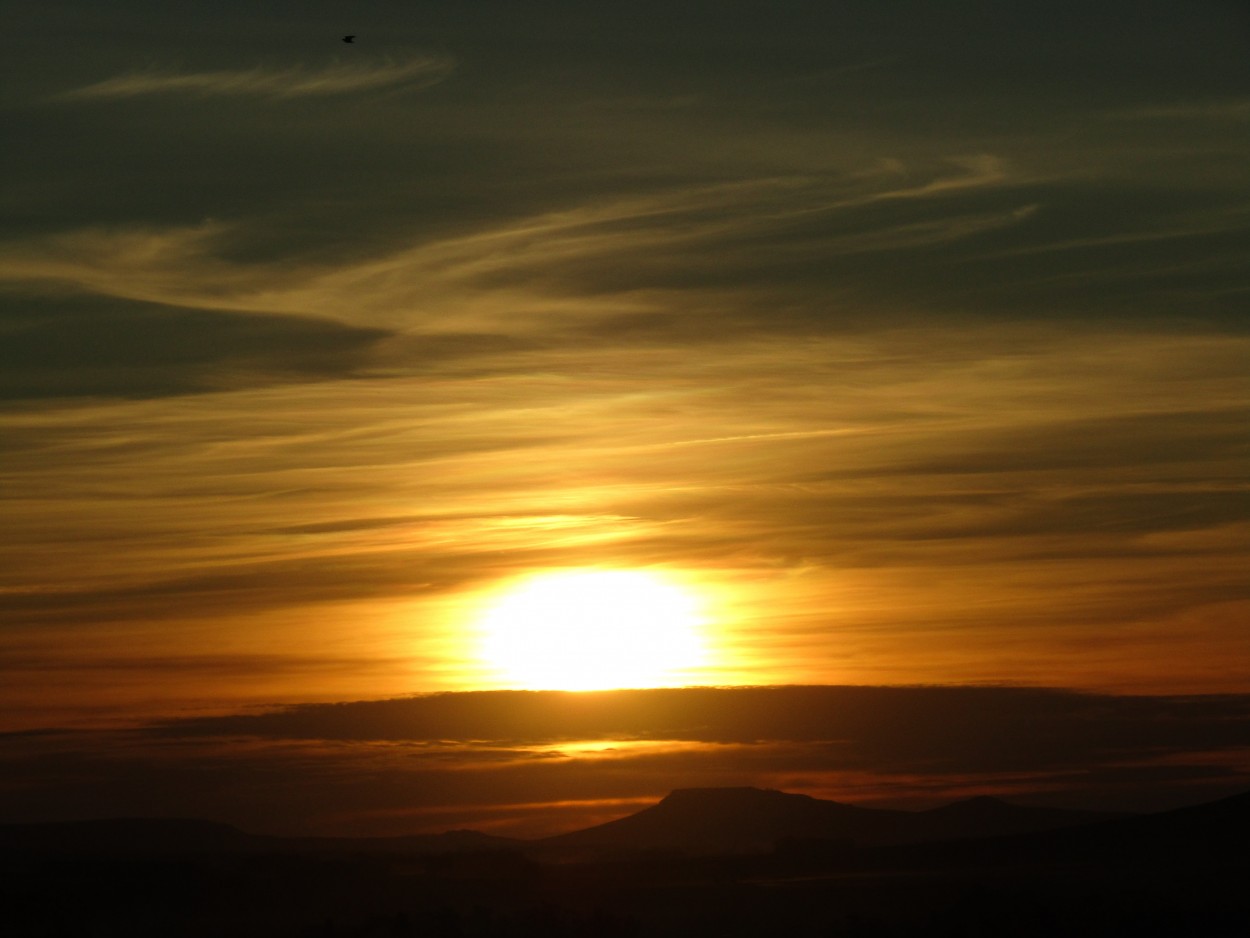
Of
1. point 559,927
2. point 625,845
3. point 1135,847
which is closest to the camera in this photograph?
point 559,927

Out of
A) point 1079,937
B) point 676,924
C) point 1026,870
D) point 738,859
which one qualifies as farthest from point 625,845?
point 1079,937

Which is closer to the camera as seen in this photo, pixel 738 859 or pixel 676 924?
pixel 676 924

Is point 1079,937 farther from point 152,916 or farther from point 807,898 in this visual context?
point 152,916

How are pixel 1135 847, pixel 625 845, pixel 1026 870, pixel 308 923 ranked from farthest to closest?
pixel 625 845
pixel 1135 847
pixel 1026 870
pixel 308 923

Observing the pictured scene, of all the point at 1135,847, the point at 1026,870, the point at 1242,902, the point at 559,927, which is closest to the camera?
the point at 559,927

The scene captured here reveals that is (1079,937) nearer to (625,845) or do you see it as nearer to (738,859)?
(738,859)

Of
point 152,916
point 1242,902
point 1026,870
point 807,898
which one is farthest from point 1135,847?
point 152,916
